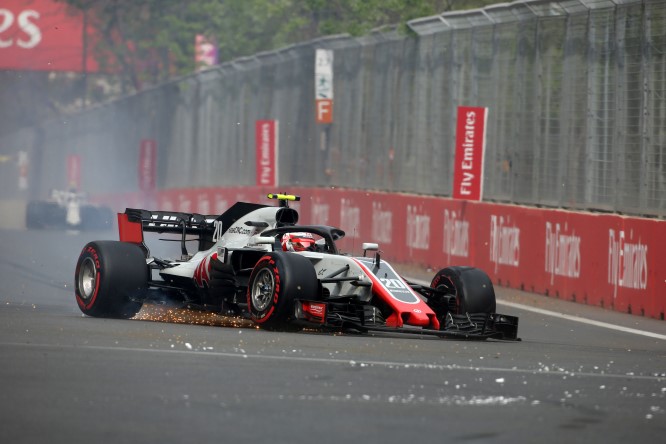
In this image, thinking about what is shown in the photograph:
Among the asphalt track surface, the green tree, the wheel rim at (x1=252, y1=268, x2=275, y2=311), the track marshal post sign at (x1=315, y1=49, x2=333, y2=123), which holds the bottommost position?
the asphalt track surface

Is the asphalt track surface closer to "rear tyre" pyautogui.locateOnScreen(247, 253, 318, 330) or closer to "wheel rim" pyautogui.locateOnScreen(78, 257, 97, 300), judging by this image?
"rear tyre" pyautogui.locateOnScreen(247, 253, 318, 330)

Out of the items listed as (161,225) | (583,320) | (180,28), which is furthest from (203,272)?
(180,28)

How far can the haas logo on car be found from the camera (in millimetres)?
14508

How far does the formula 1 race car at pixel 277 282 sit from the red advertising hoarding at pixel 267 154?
1985 centimetres

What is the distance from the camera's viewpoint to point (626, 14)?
1972cm

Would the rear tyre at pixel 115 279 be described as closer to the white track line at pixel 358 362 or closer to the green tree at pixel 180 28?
the white track line at pixel 358 362

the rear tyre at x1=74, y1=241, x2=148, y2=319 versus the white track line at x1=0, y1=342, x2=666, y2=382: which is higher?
the rear tyre at x1=74, y1=241, x2=148, y2=319

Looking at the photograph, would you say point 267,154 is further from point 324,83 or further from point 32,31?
point 32,31

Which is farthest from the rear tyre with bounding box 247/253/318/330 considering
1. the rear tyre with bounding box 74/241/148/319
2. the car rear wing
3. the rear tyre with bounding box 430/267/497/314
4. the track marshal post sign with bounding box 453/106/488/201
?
the track marshal post sign with bounding box 453/106/488/201

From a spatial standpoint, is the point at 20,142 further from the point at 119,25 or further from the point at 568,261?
the point at 568,261

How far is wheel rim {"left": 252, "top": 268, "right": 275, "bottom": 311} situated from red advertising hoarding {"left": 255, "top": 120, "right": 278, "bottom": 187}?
22.2m

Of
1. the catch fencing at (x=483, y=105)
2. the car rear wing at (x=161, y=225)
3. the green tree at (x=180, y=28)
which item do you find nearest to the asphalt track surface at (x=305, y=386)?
the car rear wing at (x=161, y=225)

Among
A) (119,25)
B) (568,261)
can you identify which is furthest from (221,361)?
(119,25)

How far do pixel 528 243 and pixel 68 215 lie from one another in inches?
839
